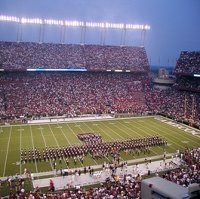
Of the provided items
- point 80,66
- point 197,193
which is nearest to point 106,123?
point 80,66

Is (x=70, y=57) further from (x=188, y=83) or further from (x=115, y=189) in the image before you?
(x=115, y=189)

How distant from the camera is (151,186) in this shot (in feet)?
40.7

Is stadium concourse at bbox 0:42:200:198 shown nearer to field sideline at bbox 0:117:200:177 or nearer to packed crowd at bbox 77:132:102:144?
field sideline at bbox 0:117:200:177

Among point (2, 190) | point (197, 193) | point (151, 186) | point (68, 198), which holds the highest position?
point (197, 193)

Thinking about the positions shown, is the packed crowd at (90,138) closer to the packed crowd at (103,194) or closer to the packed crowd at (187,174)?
the packed crowd at (187,174)

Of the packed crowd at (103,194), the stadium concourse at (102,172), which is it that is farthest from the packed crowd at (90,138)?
the packed crowd at (103,194)

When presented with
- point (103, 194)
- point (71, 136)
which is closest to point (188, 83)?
point (71, 136)

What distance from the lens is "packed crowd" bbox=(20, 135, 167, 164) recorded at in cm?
2328

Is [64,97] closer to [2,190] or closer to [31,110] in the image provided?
[31,110]

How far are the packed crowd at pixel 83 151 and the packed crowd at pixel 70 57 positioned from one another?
23690 mm

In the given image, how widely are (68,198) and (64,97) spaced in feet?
97.0

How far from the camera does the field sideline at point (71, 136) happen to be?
22359 mm

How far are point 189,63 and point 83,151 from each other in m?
32.1

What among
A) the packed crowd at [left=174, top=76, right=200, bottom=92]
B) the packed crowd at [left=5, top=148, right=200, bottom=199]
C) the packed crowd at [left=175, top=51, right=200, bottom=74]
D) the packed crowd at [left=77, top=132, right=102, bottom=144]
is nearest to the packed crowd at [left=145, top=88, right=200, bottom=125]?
the packed crowd at [left=174, top=76, right=200, bottom=92]
